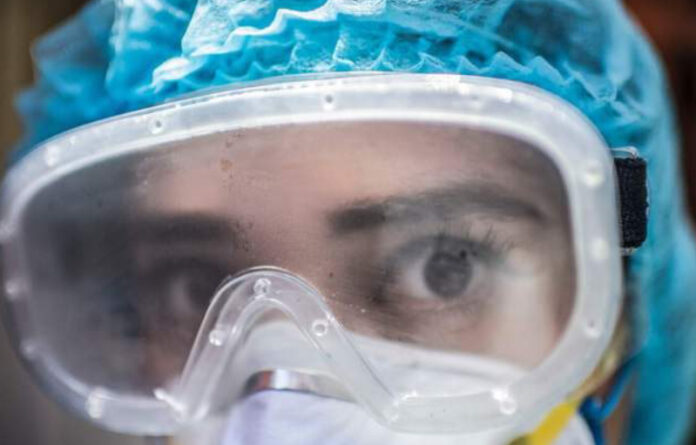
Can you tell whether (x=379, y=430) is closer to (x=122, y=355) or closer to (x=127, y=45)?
(x=122, y=355)

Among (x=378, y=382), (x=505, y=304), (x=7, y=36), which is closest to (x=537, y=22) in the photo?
(x=505, y=304)

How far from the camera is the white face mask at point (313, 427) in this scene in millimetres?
862

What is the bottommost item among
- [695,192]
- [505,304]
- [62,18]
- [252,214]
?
[695,192]

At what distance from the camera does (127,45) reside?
3.12ft

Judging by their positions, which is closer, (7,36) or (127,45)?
(127,45)

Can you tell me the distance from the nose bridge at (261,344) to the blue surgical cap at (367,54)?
21 cm

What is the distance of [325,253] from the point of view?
87 centimetres

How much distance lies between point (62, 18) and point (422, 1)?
1236mm

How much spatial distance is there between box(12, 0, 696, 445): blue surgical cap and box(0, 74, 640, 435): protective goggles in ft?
0.22

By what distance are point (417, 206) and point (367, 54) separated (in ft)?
0.50

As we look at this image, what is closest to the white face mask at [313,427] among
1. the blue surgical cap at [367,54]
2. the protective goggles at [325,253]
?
the protective goggles at [325,253]

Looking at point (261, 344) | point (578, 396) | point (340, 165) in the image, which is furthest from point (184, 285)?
point (578, 396)

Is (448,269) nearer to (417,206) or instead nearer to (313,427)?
(417,206)

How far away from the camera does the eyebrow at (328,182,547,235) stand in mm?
858
